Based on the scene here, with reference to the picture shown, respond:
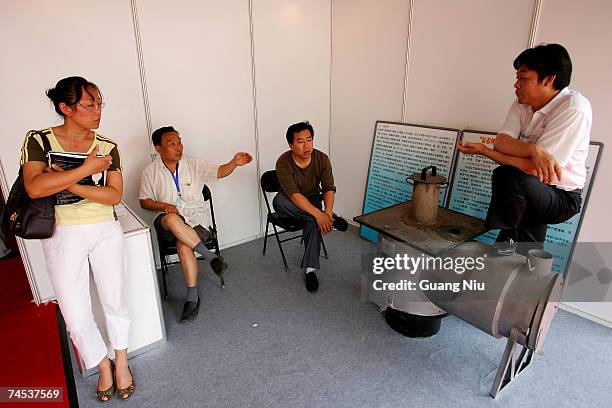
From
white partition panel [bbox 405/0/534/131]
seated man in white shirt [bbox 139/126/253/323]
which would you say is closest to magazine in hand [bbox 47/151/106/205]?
seated man in white shirt [bbox 139/126/253/323]

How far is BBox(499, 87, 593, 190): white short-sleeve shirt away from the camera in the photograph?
1.96m

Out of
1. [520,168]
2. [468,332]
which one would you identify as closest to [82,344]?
[468,332]

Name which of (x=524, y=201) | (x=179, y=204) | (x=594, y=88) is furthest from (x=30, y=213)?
(x=594, y=88)

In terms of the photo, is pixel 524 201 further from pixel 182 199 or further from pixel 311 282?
pixel 182 199

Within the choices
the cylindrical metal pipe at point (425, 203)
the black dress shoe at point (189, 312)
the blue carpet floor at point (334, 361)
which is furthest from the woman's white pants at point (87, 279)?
the cylindrical metal pipe at point (425, 203)

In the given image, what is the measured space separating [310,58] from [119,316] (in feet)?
10.3

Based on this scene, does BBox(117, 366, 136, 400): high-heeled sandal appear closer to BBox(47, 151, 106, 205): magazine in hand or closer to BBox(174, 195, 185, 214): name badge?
BBox(47, 151, 106, 205): magazine in hand

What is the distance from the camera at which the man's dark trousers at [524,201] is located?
208cm

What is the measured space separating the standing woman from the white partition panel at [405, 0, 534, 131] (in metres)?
2.64

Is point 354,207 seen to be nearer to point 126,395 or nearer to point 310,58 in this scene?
point 310,58

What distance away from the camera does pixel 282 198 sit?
3.32 meters

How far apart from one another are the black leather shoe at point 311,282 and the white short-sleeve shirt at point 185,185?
0.97 meters

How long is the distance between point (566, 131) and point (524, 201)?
420 millimetres

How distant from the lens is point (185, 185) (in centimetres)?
304
